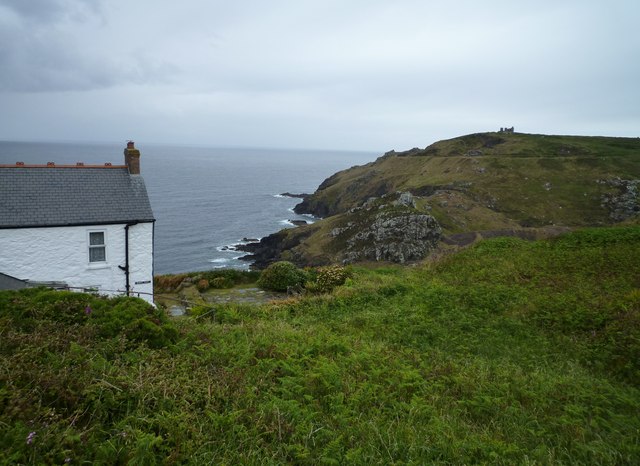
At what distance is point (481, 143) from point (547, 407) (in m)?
109

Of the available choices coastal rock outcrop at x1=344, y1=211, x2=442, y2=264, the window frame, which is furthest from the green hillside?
the window frame

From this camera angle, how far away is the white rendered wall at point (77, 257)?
1742cm

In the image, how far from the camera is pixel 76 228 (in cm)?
1842

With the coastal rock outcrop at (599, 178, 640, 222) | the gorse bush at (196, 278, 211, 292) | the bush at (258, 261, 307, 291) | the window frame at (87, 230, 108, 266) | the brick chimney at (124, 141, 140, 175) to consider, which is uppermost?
the brick chimney at (124, 141, 140, 175)

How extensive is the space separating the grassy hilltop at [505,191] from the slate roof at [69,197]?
28607 mm

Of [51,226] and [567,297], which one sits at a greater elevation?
[51,226]

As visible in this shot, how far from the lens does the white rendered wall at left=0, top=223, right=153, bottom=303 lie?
17.4 m

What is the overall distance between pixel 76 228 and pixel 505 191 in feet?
199

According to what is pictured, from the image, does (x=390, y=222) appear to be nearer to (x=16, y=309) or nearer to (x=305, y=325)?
(x=305, y=325)

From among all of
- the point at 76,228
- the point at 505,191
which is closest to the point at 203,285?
the point at 76,228

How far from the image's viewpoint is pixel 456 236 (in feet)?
148

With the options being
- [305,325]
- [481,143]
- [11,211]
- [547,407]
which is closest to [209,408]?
[547,407]

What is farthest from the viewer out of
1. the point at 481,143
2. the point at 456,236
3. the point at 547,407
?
the point at 481,143

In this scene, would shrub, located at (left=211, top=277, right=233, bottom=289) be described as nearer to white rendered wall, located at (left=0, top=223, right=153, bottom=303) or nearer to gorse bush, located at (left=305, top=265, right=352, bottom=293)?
white rendered wall, located at (left=0, top=223, right=153, bottom=303)
